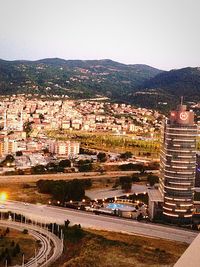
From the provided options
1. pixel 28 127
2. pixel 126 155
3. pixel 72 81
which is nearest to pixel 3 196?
pixel 126 155

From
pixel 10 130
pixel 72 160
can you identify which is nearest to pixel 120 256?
pixel 72 160

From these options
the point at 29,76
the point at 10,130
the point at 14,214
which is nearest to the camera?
the point at 14,214

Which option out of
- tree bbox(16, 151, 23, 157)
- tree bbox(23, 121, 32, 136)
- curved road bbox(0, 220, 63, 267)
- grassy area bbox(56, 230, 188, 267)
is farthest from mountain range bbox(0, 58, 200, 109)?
grassy area bbox(56, 230, 188, 267)

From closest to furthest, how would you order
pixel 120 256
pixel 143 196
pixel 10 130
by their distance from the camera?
pixel 120 256, pixel 143 196, pixel 10 130

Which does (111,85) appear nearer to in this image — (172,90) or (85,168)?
(172,90)

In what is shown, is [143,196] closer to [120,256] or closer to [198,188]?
[198,188]

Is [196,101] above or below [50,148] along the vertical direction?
above

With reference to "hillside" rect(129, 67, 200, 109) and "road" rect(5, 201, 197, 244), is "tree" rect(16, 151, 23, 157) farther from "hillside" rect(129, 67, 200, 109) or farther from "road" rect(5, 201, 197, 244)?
"hillside" rect(129, 67, 200, 109)
